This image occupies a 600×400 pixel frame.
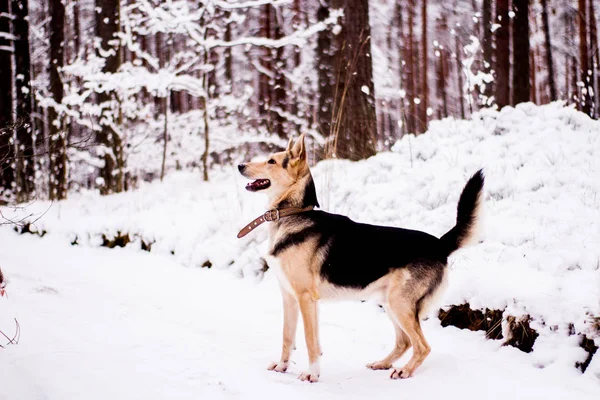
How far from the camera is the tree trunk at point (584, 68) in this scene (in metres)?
7.77

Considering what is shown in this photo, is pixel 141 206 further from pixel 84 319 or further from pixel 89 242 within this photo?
pixel 84 319

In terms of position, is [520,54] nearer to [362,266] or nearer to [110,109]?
[362,266]

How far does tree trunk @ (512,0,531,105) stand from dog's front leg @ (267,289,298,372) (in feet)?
27.4

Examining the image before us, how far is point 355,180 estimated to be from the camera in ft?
22.3

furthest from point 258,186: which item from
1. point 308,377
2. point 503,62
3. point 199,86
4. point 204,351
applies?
point 503,62

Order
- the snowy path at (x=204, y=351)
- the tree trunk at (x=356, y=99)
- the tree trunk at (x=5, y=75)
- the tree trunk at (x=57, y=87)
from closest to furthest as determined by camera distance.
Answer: the snowy path at (x=204, y=351)
the tree trunk at (x=356, y=99)
the tree trunk at (x=57, y=87)
the tree trunk at (x=5, y=75)

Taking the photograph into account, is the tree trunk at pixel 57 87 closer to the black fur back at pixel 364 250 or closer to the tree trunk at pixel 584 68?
the black fur back at pixel 364 250

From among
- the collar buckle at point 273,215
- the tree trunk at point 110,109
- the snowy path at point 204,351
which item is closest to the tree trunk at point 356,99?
the snowy path at point 204,351

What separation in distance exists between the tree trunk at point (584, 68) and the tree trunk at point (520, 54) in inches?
41.9

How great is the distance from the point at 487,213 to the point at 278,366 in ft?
9.59

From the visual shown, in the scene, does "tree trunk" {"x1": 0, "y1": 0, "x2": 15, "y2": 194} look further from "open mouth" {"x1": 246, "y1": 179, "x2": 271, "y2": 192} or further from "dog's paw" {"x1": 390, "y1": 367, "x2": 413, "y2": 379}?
"dog's paw" {"x1": 390, "y1": 367, "x2": 413, "y2": 379}

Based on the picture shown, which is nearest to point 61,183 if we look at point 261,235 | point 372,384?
point 261,235

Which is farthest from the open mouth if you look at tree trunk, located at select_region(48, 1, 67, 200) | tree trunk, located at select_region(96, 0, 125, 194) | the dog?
tree trunk, located at select_region(48, 1, 67, 200)

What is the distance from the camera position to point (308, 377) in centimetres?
309
